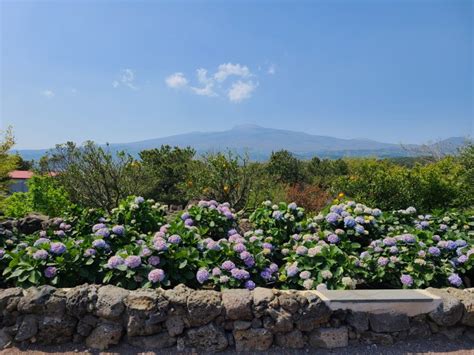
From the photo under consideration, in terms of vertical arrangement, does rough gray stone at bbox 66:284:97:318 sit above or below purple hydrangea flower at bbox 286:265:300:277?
below

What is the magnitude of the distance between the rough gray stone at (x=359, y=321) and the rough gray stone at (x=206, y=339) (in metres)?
0.98

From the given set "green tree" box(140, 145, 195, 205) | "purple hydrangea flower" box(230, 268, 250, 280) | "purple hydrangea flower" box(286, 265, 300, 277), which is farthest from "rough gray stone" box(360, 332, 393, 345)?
"green tree" box(140, 145, 195, 205)

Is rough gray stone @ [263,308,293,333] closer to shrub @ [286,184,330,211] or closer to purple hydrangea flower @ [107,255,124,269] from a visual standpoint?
purple hydrangea flower @ [107,255,124,269]

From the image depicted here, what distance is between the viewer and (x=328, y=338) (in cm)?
248

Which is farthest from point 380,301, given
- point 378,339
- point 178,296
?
point 178,296

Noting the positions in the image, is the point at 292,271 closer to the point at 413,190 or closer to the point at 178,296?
the point at 178,296

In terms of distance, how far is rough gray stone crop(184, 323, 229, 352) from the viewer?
2.38 meters

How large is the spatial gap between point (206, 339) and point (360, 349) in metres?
1.16

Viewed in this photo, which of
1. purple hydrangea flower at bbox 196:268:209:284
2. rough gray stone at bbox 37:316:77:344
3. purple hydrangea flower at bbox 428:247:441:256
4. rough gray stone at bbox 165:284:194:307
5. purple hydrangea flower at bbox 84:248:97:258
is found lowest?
rough gray stone at bbox 37:316:77:344

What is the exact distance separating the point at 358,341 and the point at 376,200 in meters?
4.52

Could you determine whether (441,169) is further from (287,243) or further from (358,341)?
(358,341)

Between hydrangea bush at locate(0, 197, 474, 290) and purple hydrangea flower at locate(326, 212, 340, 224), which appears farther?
purple hydrangea flower at locate(326, 212, 340, 224)

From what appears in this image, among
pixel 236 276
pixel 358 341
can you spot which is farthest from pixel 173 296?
pixel 358 341

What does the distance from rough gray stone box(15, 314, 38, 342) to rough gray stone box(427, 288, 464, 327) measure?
301 cm
